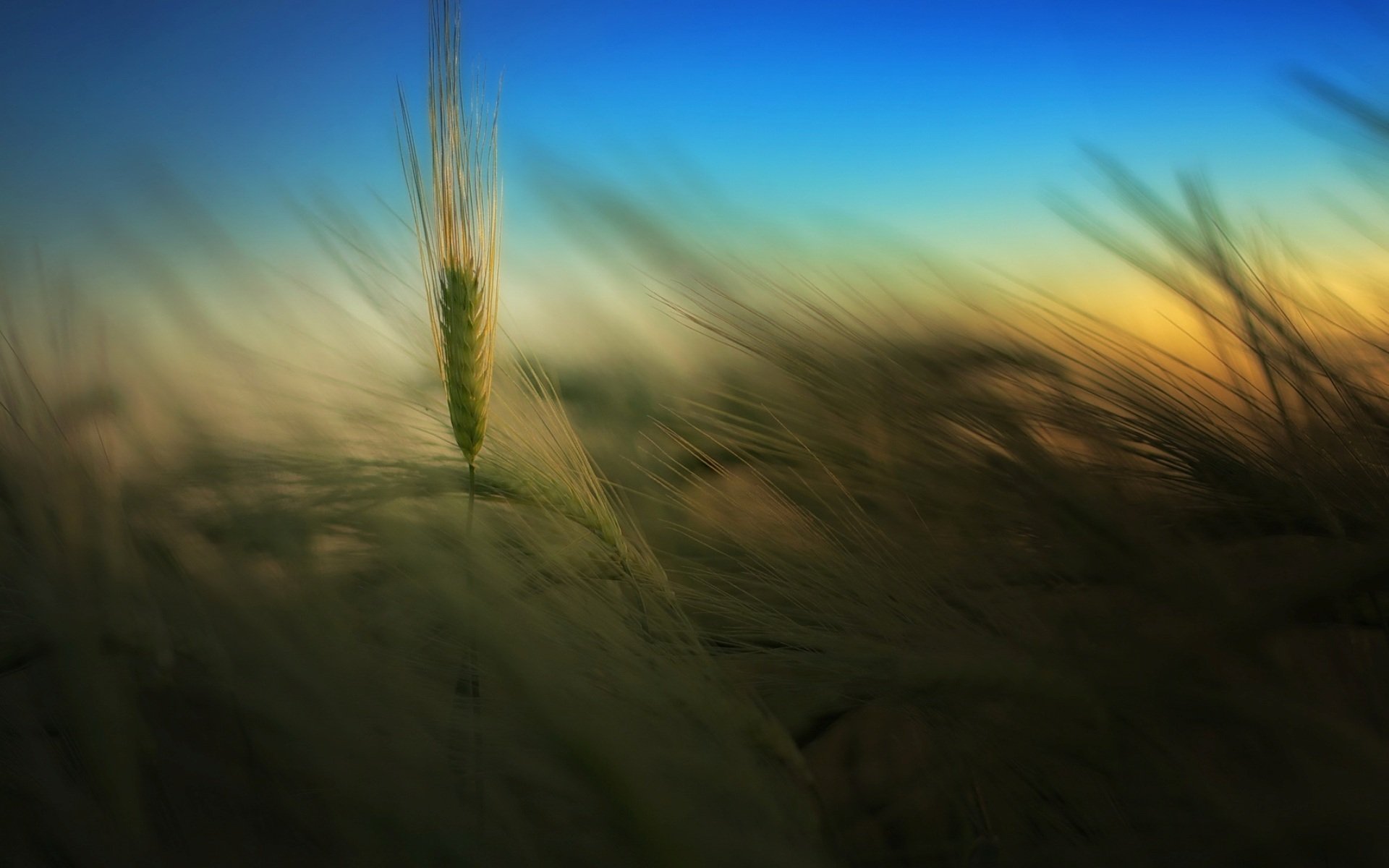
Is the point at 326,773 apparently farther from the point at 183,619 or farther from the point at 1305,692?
the point at 1305,692

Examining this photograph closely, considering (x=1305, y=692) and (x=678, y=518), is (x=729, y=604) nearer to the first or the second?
(x=678, y=518)

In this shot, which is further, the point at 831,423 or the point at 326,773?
the point at 831,423

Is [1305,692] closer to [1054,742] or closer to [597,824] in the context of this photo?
[1054,742]

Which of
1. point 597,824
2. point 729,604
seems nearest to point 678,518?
point 729,604

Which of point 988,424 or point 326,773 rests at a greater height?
point 988,424

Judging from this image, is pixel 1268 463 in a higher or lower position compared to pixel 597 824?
higher

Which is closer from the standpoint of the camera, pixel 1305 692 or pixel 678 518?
pixel 1305 692

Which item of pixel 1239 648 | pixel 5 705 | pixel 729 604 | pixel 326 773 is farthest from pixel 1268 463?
pixel 5 705

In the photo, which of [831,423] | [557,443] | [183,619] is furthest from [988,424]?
[183,619]
